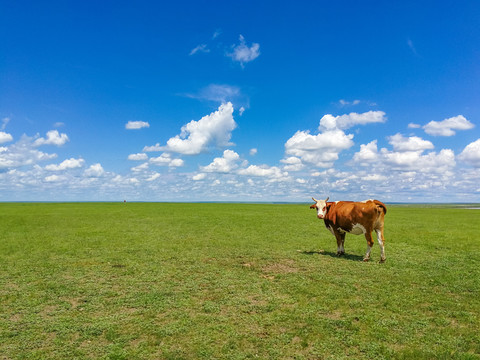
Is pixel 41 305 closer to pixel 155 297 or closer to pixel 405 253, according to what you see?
pixel 155 297

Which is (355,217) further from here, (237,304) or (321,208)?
(237,304)

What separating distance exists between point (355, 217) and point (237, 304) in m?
7.53

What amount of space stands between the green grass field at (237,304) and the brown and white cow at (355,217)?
104cm

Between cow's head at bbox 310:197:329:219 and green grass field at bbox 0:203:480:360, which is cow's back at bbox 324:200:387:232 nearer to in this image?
cow's head at bbox 310:197:329:219

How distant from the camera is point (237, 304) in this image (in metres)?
8.31

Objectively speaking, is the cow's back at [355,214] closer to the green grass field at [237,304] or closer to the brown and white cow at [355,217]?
the brown and white cow at [355,217]

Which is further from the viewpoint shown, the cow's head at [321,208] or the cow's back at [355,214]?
the cow's head at [321,208]

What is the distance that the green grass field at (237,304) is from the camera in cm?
612

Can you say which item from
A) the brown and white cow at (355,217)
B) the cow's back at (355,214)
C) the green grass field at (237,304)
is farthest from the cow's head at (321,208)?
the green grass field at (237,304)

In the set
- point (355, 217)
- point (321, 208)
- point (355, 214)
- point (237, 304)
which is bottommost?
point (237, 304)

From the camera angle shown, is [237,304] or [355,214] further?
[355,214]

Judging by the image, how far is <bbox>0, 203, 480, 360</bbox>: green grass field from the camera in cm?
612

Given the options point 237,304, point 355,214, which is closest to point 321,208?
point 355,214

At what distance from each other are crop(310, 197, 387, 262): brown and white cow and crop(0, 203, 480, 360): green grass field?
3.41 feet
